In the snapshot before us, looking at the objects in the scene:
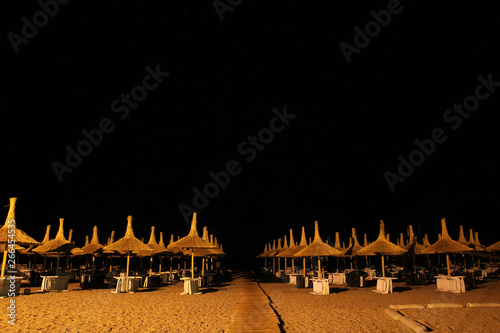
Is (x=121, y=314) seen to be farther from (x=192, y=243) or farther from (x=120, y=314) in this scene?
(x=192, y=243)

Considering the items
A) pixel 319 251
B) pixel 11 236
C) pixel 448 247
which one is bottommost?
pixel 319 251

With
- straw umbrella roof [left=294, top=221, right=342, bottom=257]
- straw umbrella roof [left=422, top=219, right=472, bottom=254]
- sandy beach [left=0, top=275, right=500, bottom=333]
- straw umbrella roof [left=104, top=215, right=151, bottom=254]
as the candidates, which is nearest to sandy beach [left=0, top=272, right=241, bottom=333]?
sandy beach [left=0, top=275, right=500, bottom=333]

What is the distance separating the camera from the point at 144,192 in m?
61.4

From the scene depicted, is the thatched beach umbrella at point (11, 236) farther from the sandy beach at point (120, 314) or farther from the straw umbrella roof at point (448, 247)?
the straw umbrella roof at point (448, 247)

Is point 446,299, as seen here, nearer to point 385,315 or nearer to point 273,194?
point 385,315

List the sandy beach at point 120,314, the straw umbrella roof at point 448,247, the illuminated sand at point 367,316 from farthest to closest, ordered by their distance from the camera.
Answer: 1. the straw umbrella roof at point 448,247
2. the illuminated sand at point 367,316
3. the sandy beach at point 120,314

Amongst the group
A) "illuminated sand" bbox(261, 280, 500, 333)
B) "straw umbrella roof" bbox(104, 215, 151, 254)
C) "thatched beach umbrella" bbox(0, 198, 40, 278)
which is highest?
"thatched beach umbrella" bbox(0, 198, 40, 278)

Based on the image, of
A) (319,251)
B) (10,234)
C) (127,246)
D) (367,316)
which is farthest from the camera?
(319,251)

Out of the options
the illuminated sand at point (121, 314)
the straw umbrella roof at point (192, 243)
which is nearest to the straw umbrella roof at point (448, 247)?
the illuminated sand at point (121, 314)

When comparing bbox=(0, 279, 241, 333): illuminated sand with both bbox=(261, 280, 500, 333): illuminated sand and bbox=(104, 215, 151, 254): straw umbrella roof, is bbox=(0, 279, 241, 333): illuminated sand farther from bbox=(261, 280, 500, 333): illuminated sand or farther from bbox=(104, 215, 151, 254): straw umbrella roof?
bbox=(104, 215, 151, 254): straw umbrella roof

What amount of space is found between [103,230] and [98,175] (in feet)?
28.2

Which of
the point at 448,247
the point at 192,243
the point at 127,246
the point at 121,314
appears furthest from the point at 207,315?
the point at 448,247

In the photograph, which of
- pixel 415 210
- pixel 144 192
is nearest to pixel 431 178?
pixel 415 210

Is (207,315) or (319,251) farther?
(319,251)
